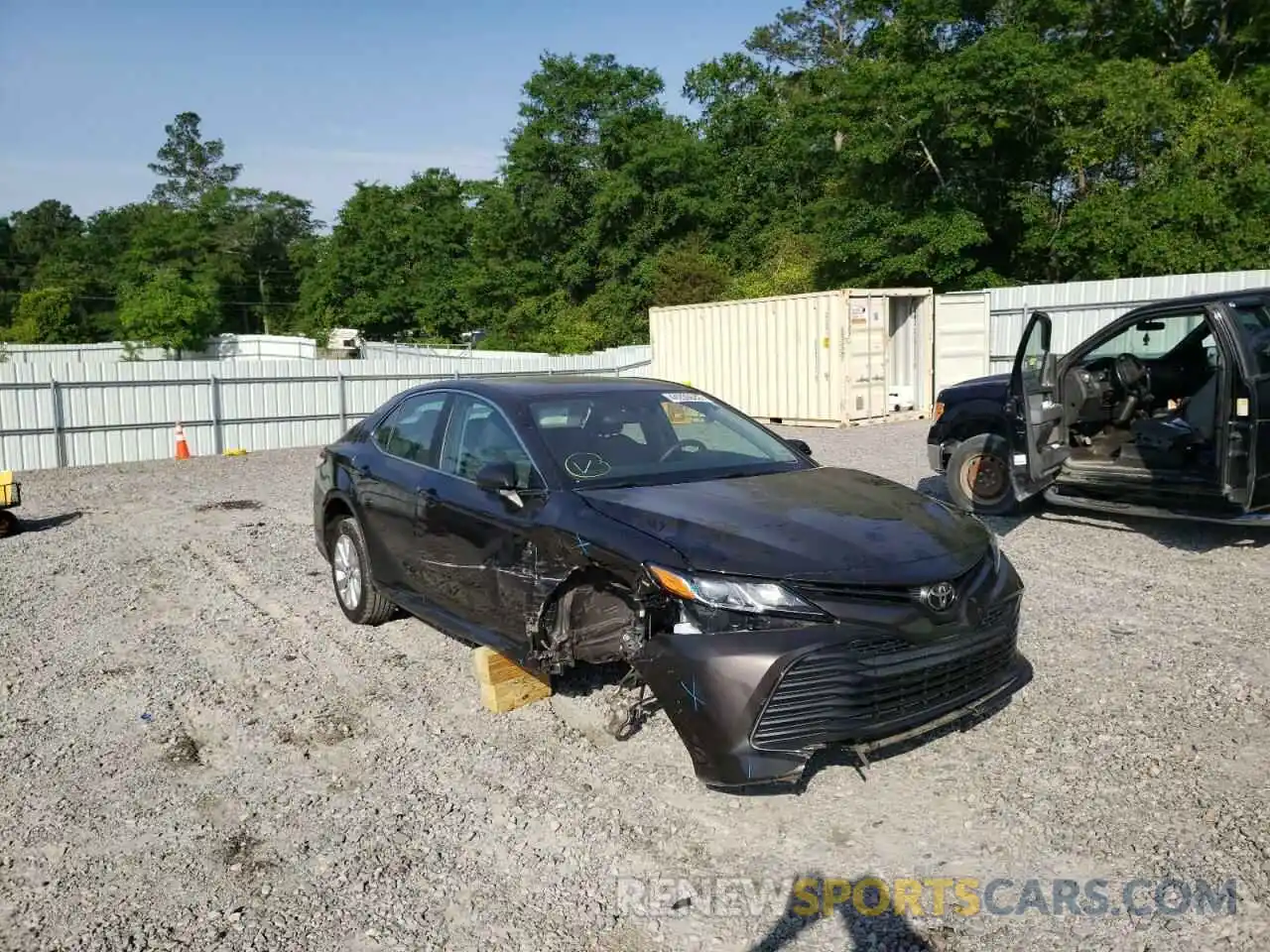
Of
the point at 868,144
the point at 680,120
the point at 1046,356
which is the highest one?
the point at 680,120

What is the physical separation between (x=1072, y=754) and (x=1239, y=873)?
92 cm

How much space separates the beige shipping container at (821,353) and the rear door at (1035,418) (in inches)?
420

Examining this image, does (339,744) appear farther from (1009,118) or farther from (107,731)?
(1009,118)

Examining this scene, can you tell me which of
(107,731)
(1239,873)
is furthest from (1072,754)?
(107,731)

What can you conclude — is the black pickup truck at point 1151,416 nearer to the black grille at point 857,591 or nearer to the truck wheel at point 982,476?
the truck wheel at point 982,476

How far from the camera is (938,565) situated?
375 centimetres

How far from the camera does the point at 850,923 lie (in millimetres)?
2998

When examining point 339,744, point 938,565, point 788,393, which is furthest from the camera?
point 788,393

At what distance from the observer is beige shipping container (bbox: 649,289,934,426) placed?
18.7 metres

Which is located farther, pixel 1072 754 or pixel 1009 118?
pixel 1009 118

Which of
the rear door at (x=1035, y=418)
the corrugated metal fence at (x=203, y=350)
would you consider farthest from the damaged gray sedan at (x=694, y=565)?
the corrugated metal fence at (x=203, y=350)

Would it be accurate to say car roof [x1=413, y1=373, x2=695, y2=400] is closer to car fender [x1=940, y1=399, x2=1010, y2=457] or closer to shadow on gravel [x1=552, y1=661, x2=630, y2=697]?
shadow on gravel [x1=552, y1=661, x2=630, y2=697]

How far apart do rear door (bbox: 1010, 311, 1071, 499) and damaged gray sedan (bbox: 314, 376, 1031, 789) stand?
3214 mm

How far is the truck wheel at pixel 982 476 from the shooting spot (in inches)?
358
